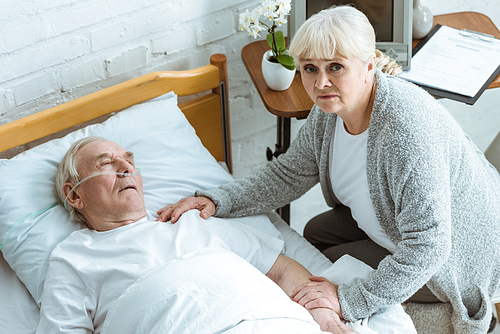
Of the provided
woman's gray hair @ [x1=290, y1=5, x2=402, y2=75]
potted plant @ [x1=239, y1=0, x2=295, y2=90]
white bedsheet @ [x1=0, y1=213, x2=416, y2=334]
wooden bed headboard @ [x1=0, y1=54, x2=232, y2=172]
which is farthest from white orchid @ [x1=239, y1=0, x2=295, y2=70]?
white bedsheet @ [x1=0, y1=213, x2=416, y2=334]

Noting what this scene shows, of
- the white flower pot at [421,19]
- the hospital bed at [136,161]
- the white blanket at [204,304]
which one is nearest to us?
the white blanket at [204,304]

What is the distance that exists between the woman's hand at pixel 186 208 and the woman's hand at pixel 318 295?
34cm

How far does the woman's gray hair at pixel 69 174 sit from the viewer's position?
1389 mm

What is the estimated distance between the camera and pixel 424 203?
1.13 meters

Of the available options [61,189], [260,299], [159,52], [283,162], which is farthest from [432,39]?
[61,189]

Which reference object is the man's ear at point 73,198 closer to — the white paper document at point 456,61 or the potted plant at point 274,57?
the potted plant at point 274,57

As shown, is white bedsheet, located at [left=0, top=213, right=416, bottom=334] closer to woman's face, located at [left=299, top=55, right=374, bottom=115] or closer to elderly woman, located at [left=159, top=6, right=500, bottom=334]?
elderly woman, located at [left=159, top=6, right=500, bottom=334]

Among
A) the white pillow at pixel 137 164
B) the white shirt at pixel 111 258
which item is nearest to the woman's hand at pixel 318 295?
the white shirt at pixel 111 258

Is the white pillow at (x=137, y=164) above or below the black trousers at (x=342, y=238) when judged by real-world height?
above

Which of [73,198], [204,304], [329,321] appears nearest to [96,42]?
[73,198]

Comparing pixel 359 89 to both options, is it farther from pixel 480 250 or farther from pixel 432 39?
pixel 432 39

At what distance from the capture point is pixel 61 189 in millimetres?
Result: 1401

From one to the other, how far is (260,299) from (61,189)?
26.2 inches

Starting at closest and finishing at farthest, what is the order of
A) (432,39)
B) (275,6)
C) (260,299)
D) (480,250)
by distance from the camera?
1. (260,299)
2. (480,250)
3. (275,6)
4. (432,39)
